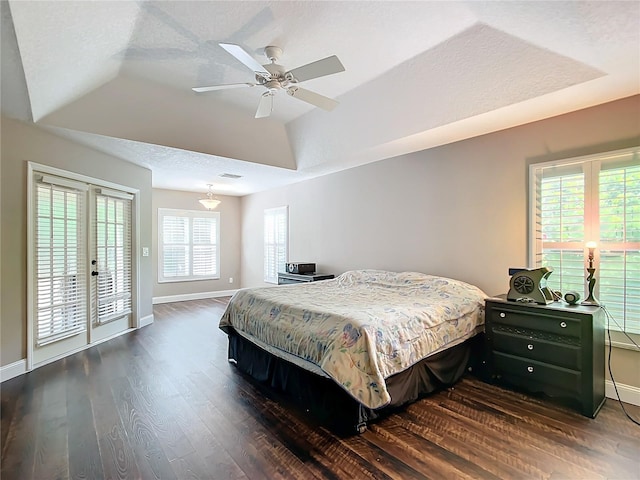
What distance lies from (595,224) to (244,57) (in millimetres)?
3197

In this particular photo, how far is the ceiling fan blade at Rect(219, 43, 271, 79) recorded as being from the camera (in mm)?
2133

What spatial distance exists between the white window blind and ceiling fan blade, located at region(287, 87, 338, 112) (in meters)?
2.94

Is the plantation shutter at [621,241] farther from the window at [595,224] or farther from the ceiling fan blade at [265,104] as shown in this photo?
the ceiling fan blade at [265,104]

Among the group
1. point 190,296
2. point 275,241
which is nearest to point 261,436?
point 275,241

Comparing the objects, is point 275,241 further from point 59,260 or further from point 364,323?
point 364,323

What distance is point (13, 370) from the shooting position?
126 inches

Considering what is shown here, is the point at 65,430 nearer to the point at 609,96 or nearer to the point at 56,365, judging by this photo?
the point at 56,365

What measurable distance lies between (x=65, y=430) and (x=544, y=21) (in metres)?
4.23

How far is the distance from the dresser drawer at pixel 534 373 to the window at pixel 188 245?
256 inches

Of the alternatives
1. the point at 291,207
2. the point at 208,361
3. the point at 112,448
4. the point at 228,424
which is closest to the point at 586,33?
the point at 228,424

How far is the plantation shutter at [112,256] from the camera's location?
4340mm

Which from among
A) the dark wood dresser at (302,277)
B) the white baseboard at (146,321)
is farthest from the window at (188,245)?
the dark wood dresser at (302,277)

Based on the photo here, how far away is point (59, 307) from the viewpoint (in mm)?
3732

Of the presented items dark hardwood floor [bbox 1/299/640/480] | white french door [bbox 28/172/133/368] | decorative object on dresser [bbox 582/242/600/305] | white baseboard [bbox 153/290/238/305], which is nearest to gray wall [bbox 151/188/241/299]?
white baseboard [bbox 153/290/238/305]
